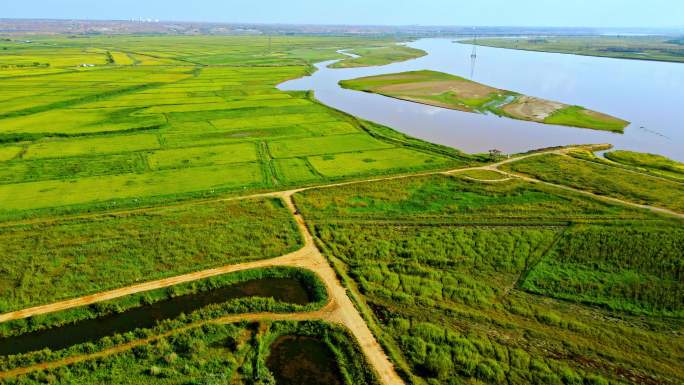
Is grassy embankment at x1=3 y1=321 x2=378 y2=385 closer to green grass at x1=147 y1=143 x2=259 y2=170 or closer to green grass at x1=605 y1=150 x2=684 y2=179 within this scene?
green grass at x1=147 y1=143 x2=259 y2=170

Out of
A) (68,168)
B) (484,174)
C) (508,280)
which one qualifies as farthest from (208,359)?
(68,168)

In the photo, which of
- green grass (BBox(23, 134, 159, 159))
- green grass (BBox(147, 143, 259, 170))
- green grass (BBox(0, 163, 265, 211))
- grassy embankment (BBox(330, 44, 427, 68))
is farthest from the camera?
grassy embankment (BBox(330, 44, 427, 68))

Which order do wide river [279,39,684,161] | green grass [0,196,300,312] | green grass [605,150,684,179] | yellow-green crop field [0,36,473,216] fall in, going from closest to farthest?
1. green grass [0,196,300,312]
2. yellow-green crop field [0,36,473,216]
3. green grass [605,150,684,179]
4. wide river [279,39,684,161]

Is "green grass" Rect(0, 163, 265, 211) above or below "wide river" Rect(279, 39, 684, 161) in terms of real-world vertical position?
below

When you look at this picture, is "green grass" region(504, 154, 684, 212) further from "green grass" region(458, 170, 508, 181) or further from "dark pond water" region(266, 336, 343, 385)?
"dark pond water" region(266, 336, 343, 385)

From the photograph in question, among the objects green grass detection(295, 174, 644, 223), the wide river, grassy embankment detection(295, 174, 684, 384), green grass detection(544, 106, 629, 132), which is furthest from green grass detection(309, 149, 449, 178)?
green grass detection(544, 106, 629, 132)

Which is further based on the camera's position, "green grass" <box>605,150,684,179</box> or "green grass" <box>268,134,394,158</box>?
"green grass" <box>268,134,394,158</box>

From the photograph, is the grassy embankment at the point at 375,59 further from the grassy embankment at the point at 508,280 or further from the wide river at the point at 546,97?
the grassy embankment at the point at 508,280

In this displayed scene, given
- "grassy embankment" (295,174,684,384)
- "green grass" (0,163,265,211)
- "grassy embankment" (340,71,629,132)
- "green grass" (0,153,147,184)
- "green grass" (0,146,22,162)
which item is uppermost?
"grassy embankment" (340,71,629,132)
